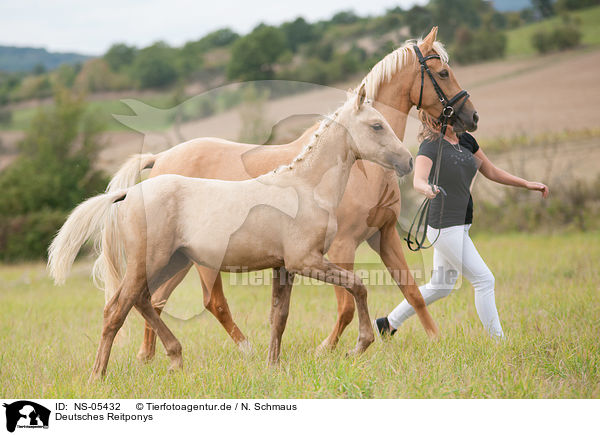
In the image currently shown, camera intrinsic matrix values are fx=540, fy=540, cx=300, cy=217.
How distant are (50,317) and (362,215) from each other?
453 centimetres

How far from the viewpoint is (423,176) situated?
416cm

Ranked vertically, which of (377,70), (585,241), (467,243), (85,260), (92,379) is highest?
(377,70)

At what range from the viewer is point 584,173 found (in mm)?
13219

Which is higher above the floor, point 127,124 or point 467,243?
point 127,124

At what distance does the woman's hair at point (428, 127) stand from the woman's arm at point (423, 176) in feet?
0.86

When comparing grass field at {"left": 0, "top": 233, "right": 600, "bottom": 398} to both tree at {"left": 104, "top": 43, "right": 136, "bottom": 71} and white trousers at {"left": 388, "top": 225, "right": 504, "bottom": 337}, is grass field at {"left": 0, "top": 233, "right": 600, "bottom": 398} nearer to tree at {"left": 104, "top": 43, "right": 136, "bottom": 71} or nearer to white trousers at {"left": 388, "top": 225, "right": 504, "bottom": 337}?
white trousers at {"left": 388, "top": 225, "right": 504, "bottom": 337}

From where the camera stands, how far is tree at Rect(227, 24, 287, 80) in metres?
15.5

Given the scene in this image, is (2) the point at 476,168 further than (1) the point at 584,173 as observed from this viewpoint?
No

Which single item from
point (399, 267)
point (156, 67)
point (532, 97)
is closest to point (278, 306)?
point (399, 267)

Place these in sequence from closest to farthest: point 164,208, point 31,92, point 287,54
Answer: point 164,208, point 287,54, point 31,92

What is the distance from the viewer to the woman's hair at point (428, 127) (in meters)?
4.46

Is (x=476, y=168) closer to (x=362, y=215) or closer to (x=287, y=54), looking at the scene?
(x=362, y=215)

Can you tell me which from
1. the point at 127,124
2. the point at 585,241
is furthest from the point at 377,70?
the point at 585,241

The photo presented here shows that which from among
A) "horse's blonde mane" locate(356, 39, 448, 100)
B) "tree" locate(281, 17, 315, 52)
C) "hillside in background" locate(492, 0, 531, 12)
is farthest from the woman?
"tree" locate(281, 17, 315, 52)
